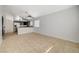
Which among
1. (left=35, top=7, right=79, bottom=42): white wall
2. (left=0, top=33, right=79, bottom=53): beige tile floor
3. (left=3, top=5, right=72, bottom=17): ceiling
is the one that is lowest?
(left=0, top=33, right=79, bottom=53): beige tile floor

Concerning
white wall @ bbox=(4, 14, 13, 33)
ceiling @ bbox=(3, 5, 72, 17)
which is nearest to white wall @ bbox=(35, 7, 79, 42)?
ceiling @ bbox=(3, 5, 72, 17)

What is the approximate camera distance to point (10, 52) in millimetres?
1761

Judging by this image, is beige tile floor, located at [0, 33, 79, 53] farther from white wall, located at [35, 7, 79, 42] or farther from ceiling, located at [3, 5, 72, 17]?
ceiling, located at [3, 5, 72, 17]

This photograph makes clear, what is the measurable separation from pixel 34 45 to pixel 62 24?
64 centimetres

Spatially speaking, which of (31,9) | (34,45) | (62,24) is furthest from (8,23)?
(62,24)

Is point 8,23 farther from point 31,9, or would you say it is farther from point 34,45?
point 34,45

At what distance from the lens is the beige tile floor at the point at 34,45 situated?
177 cm

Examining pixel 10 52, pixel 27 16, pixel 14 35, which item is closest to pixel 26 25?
pixel 27 16

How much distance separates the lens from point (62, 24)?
183cm

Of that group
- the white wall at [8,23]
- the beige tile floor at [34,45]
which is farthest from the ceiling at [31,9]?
the beige tile floor at [34,45]

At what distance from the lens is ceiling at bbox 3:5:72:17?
68.8 inches

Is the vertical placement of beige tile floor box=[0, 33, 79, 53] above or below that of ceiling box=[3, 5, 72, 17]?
below

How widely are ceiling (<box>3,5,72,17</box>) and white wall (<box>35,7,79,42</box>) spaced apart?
8 cm
